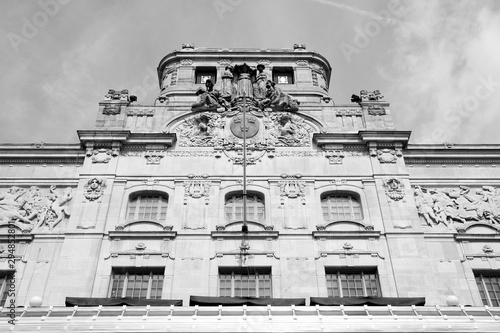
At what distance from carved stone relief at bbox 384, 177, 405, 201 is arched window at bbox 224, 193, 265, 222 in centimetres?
616

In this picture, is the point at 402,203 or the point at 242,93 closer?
the point at 402,203

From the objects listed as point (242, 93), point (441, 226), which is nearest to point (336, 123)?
point (242, 93)

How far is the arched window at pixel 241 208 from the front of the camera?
26203 mm

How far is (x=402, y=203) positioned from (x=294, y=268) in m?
6.43

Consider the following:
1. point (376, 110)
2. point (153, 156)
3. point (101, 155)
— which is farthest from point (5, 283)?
point (376, 110)

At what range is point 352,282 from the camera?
24078 mm

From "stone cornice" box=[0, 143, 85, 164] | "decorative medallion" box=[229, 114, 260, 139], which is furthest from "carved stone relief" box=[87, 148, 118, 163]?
"decorative medallion" box=[229, 114, 260, 139]

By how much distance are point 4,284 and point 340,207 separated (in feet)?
51.7

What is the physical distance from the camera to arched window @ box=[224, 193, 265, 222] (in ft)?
86.0

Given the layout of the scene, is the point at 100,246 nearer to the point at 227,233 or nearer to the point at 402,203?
the point at 227,233

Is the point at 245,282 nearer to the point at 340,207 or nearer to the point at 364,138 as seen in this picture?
the point at 340,207

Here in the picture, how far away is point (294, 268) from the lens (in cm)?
2395

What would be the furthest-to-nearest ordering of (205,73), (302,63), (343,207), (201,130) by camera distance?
(205,73) < (302,63) < (201,130) < (343,207)

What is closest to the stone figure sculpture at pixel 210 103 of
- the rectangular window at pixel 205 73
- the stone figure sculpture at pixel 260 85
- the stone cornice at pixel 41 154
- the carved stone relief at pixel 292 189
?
the stone figure sculpture at pixel 260 85
